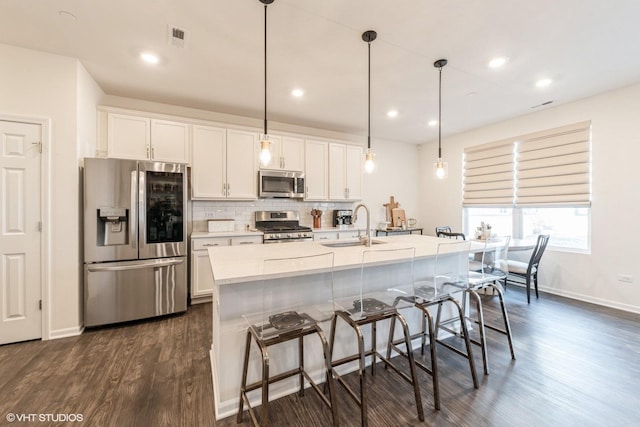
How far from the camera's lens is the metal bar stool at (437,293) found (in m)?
1.70

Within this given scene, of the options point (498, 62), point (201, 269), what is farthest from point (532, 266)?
point (201, 269)

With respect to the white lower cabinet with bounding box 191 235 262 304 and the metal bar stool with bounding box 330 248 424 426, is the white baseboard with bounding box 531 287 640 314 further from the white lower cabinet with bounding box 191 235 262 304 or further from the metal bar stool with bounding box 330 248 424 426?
the white lower cabinet with bounding box 191 235 262 304

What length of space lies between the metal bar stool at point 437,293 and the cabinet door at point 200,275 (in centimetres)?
250

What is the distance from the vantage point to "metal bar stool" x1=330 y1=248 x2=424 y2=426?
5.09 feet

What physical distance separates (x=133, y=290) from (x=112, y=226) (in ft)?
2.41

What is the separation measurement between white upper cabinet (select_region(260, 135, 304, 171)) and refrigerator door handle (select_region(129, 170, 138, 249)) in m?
1.72

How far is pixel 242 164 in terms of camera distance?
13.1ft

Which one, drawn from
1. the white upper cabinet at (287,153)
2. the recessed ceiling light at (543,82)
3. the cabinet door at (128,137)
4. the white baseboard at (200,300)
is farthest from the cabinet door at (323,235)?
the recessed ceiling light at (543,82)

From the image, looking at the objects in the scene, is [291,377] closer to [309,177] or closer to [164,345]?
[164,345]

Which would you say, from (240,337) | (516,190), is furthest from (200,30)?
(516,190)

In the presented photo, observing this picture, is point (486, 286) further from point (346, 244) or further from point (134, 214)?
point (134, 214)

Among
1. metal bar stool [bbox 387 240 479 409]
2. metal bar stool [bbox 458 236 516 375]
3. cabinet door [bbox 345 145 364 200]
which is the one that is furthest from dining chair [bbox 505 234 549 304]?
cabinet door [bbox 345 145 364 200]

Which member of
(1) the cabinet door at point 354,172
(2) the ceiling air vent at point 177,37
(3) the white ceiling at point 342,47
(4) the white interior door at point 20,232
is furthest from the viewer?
(1) the cabinet door at point 354,172

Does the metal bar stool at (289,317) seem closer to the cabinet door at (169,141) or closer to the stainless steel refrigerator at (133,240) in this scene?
the stainless steel refrigerator at (133,240)
